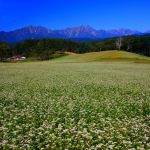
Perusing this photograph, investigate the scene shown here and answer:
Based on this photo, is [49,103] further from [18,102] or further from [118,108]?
[118,108]

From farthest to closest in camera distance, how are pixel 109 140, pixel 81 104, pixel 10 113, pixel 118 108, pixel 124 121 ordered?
pixel 81 104 < pixel 118 108 < pixel 10 113 < pixel 124 121 < pixel 109 140

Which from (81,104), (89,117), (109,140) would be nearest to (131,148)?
(109,140)

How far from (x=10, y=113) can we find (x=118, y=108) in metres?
6.37

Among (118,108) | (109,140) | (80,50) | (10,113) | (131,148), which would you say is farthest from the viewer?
(80,50)

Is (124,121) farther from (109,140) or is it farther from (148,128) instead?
(109,140)

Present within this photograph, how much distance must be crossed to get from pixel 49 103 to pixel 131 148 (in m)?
9.90

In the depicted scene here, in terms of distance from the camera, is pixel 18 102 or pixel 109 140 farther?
pixel 18 102

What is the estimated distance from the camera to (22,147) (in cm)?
997

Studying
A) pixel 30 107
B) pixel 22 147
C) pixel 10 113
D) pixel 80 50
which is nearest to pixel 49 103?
pixel 30 107

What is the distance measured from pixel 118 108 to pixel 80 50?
7072 inches

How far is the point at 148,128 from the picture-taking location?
12.7 m

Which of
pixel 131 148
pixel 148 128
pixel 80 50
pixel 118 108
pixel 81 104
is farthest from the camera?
pixel 80 50

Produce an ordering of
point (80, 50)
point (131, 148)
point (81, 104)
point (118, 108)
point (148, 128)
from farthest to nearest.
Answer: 1. point (80, 50)
2. point (81, 104)
3. point (118, 108)
4. point (148, 128)
5. point (131, 148)

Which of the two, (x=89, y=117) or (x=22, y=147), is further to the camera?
(x=89, y=117)
